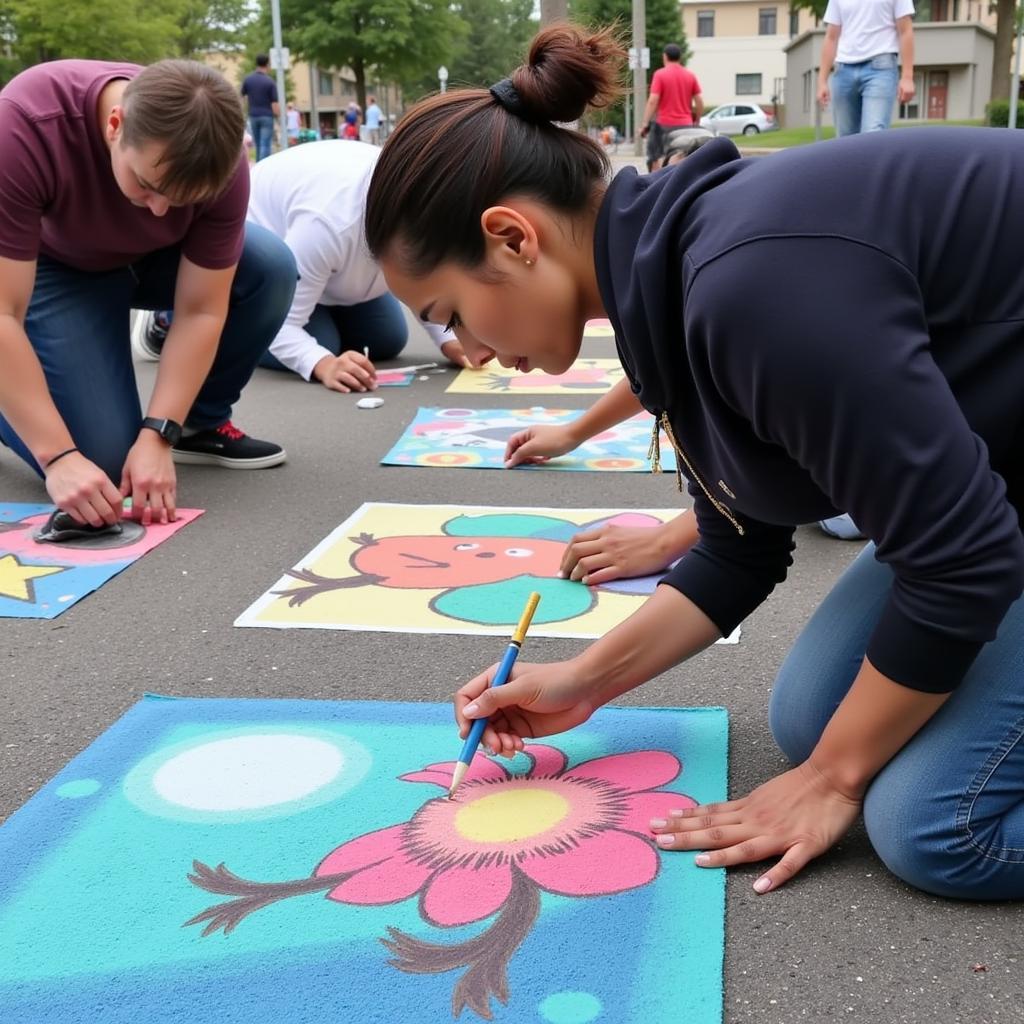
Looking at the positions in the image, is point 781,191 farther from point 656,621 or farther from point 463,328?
point 656,621

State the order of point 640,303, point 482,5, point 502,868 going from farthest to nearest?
point 482,5, point 502,868, point 640,303

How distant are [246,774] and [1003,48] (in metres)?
19.2

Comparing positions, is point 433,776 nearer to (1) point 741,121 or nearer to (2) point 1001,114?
(2) point 1001,114

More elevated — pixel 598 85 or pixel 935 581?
pixel 598 85

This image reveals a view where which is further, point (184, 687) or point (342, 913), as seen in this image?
point (184, 687)

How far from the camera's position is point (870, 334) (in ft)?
3.59

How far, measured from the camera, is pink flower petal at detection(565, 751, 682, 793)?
154 cm

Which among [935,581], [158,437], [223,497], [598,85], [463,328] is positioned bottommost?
[223,497]

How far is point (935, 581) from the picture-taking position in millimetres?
1157

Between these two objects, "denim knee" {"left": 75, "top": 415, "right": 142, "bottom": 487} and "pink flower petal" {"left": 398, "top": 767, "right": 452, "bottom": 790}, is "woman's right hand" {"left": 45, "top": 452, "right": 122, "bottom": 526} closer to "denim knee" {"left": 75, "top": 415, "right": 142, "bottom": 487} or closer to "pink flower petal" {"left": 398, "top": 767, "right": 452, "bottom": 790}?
"denim knee" {"left": 75, "top": 415, "right": 142, "bottom": 487}

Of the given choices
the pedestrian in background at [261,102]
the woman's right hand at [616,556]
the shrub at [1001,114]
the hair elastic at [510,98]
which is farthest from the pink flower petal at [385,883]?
the shrub at [1001,114]

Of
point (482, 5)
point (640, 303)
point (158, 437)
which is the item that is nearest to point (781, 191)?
point (640, 303)

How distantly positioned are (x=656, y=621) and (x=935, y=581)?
490 mm

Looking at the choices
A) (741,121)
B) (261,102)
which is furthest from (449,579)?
(741,121)
